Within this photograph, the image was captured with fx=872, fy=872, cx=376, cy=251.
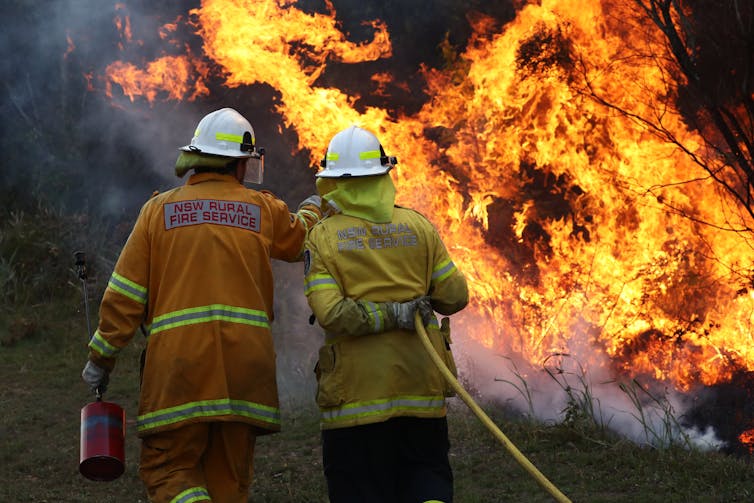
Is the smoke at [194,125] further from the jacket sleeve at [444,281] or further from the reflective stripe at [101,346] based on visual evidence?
the reflective stripe at [101,346]

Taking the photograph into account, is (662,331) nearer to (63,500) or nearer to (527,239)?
(527,239)

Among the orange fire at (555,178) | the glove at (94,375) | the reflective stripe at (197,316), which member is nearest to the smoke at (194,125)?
the orange fire at (555,178)

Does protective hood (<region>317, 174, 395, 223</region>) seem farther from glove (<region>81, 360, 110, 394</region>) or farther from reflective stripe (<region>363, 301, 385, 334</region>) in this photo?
glove (<region>81, 360, 110, 394</region>)

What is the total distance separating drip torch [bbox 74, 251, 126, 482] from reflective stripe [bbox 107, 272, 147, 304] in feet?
1.80

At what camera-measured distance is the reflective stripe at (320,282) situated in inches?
151

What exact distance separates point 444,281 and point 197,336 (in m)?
1.16

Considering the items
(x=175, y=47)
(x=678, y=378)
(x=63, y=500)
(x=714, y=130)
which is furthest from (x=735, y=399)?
(x=175, y=47)

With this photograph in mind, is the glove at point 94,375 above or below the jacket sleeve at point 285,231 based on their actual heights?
below

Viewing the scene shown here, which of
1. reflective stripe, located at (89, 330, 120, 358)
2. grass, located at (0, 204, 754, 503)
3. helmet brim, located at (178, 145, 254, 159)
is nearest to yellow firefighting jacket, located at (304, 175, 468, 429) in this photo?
helmet brim, located at (178, 145, 254, 159)

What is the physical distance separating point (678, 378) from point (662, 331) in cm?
39

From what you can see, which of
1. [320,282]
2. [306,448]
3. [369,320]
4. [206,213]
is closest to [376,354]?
[369,320]

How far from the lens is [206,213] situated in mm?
4059

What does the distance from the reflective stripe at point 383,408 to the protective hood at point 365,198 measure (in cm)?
81

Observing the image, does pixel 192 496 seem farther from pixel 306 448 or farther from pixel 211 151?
pixel 306 448
